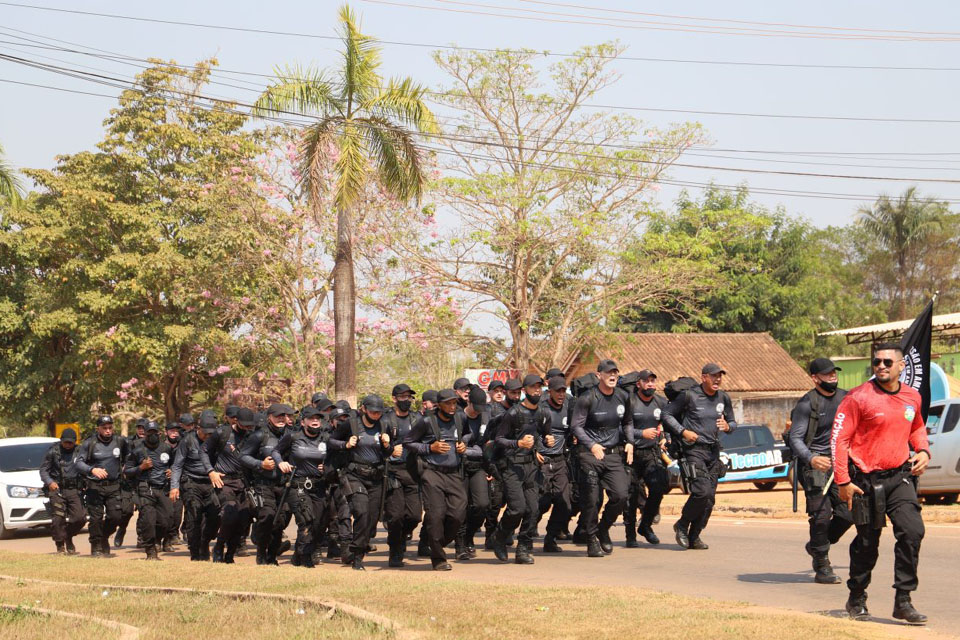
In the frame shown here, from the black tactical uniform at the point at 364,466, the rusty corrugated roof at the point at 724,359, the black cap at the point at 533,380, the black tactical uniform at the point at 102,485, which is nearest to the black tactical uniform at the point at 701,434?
the black cap at the point at 533,380

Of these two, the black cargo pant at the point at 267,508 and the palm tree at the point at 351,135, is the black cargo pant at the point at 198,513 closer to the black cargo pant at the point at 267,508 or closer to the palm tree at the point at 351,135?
the black cargo pant at the point at 267,508

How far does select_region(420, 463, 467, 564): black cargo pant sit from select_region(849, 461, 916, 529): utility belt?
506cm

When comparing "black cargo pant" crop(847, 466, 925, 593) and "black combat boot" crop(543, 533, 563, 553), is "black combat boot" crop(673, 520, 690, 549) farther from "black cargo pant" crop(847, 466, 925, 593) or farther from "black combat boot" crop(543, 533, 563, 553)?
"black cargo pant" crop(847, 466, 925, 593)

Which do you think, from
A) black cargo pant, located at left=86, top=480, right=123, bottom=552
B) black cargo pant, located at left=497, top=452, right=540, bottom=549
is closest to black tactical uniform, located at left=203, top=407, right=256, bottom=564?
black cargo pant, located at left=86, top=480, right=123, bottom=552

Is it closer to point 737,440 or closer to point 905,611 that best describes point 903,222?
point 737,440

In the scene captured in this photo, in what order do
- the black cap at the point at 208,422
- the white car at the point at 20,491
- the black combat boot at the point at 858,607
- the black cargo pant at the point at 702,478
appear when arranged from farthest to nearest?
the white car at the point at 20,491 → the black cap at the point at 208,422 → the black cargo pant at the point at 702,478 → the black combat boot at the point at 858,607

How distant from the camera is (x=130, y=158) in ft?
113

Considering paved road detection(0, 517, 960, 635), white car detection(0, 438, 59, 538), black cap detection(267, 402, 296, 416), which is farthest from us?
white car detection(0, 438, 59, 538)

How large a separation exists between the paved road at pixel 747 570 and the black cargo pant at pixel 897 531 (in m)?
0.39

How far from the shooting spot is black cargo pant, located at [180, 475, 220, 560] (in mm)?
14711

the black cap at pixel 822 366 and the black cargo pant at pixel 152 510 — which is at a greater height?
the black cap at pixel 822 366

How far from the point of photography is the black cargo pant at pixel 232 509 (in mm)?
13641

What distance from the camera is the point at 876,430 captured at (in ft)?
27.5

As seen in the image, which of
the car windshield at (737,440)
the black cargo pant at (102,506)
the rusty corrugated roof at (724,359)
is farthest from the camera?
the rusty corrugated roof at (724,359)
